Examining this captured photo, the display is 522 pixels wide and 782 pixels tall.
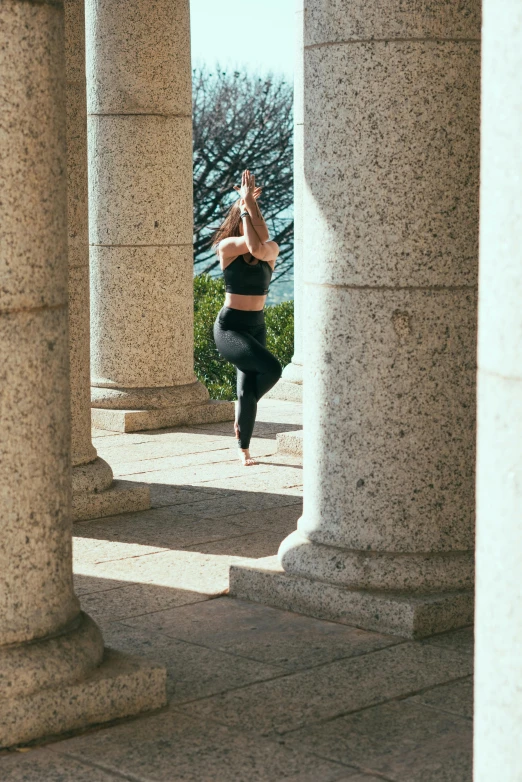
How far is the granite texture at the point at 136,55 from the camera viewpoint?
13383 mm

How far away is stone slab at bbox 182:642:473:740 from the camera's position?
5535mm

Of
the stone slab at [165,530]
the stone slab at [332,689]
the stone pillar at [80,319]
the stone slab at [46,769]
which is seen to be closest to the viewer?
the stone slab at [46,769]

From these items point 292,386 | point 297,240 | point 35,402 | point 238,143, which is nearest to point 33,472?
point 35,402

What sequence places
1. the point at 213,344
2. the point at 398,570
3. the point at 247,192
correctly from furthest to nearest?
the point at 213,344 < the point at 247,192 < the point at 398,570

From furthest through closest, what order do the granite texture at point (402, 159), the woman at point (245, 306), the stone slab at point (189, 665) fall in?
1. the woman at point (245, 306)
2. the granite texture at point (402, 159)
3. the stone slab at point (189, 665)

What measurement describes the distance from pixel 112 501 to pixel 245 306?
7.68 ft

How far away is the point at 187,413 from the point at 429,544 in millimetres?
7396

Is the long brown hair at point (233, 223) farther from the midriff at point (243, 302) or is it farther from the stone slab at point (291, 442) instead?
the stone slab at point (291, 442)

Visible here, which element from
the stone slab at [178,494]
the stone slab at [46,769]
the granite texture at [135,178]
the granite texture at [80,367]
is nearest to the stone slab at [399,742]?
the stone slab at [46,769]

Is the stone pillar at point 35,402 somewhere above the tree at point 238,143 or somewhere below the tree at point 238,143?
below

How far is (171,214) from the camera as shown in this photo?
13.7 metres

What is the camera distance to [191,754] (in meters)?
5.13

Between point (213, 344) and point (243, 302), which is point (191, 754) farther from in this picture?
point (213, 344)

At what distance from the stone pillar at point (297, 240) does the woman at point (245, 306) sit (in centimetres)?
316
